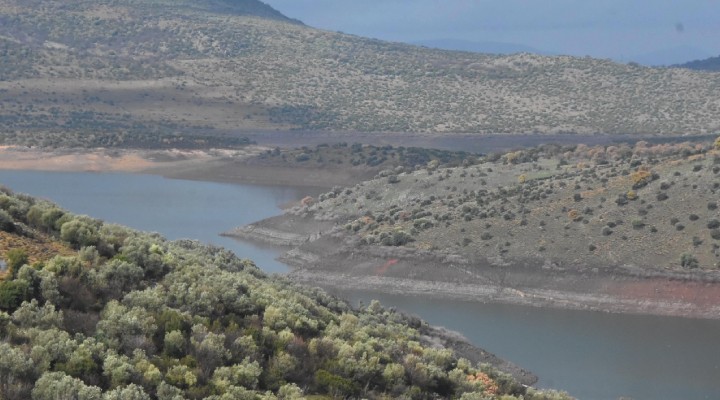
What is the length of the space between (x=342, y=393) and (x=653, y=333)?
24870 mm

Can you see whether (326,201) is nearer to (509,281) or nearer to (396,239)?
(396,239)

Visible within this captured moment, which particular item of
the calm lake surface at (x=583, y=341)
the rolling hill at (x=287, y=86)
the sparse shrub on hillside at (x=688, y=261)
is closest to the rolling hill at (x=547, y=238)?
the sparse shrub on hillside at (x=688, y=261)

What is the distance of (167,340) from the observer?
13062 mm

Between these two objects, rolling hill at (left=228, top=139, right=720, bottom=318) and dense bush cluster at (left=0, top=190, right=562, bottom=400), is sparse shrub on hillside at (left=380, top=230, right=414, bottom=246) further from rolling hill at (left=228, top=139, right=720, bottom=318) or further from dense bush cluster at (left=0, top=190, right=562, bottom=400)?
dense bush cluster at (left=0, top=190, right=562, bottom=400)

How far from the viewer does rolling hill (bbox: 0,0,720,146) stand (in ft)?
347

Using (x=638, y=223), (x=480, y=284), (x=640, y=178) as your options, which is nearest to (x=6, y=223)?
(x=480, y=284)

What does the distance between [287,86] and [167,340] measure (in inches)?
4408

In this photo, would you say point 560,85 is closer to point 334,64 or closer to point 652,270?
point 334,64

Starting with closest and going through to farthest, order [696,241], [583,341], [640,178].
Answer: [583,341], [696,241], [640,178]

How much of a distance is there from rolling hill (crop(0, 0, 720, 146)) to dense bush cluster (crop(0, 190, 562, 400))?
7479cm

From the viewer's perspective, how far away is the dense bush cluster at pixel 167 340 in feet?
38.0

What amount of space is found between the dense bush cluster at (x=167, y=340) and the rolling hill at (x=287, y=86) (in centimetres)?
7479

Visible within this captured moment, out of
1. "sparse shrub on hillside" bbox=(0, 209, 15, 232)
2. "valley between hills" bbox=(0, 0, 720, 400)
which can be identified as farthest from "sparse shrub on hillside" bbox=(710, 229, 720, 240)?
"sparse shrub on hillside" bbox=(0, 209, 15, 232)

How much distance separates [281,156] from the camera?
84375 millimetres
